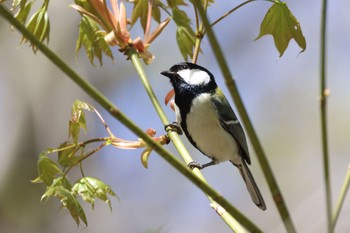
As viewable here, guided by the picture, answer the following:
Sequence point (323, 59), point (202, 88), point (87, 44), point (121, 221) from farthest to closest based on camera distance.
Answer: point (121, 221) < point (202, 88) < point (87, 44) < point (323, 59)

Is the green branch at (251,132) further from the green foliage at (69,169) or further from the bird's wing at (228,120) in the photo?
the bird's wing at (228,120)

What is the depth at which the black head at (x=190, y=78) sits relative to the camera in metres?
1.80

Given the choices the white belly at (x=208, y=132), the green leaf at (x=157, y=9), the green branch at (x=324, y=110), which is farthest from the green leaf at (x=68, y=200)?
the white belly at (x=208, y=132)

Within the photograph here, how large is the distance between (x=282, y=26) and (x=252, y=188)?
2.62 ft

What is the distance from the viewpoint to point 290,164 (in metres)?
4.16

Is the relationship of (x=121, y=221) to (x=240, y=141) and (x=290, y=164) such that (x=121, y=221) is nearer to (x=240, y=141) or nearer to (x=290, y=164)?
(x=290, y=164)

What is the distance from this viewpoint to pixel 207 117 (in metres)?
1.77

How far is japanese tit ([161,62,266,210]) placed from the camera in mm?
1749

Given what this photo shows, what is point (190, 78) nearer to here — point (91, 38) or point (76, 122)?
point (91, 38)

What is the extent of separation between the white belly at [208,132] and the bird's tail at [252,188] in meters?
0.09

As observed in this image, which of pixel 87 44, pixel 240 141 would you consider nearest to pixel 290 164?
pixel 240 141

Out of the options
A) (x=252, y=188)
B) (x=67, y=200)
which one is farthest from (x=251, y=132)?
(x=252, y=188)

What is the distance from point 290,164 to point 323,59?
12.0ft

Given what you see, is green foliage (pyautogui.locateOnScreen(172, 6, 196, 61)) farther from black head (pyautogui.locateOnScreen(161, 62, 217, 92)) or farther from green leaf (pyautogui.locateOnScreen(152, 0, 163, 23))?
black head (pyautogui.locateOnScreen(161, 62, 217, 92))
